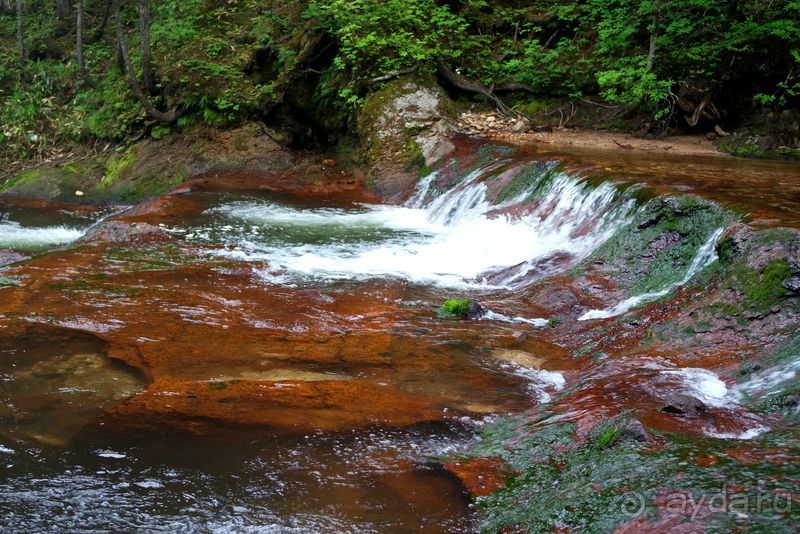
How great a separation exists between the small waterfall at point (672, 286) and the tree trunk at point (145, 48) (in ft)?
42.4

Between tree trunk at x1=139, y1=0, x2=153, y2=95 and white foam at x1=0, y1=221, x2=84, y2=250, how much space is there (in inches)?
193

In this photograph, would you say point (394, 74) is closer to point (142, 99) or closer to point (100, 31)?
point (142, 99)

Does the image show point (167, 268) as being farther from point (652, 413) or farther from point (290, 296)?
point (652, 413)

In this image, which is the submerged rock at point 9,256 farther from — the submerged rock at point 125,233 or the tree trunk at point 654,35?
the tree trunk at point 654,35

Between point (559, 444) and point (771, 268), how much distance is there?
3168 mm

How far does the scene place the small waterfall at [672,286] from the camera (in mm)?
7031

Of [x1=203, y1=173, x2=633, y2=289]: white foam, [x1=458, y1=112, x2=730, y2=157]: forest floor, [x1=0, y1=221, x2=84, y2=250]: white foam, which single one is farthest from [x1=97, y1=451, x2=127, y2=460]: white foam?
[x1=458, y1=112, x2=730, y2=157]: forest floor

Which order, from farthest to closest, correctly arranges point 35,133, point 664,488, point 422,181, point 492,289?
1. point 35,133
2. point 422,181
3. point 492,289
4. point 664,488

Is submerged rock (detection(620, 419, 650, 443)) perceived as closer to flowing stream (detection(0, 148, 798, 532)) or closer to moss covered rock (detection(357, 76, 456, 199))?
flowing stream (detection(0, 148, 798, 532))

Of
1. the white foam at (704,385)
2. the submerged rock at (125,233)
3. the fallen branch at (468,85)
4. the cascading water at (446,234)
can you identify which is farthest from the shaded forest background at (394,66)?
the white foam at (704,385)

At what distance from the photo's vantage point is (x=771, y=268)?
20.1ft

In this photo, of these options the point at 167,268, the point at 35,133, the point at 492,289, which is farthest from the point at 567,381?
the point at 35,133

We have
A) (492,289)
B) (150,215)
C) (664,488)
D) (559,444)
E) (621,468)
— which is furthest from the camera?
(150,215)

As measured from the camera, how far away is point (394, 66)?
15.7m
